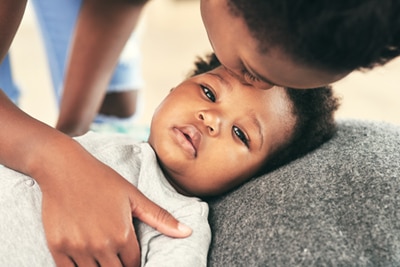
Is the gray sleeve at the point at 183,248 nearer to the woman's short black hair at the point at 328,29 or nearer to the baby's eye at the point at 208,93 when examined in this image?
the baby's eye at the point at 208,93

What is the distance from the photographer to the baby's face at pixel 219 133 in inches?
38.6

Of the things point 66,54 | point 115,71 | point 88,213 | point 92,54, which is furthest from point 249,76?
point 66,54

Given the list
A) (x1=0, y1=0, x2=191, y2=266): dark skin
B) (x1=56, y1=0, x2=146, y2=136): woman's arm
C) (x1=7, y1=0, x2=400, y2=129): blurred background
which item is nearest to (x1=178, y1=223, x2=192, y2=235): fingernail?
(x1=0, y1=0, x2=191, y2=266): dark skin

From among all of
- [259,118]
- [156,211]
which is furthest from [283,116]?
[156,211]

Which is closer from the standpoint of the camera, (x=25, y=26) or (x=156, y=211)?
(x=156, y=211)

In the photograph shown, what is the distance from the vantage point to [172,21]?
3570 mm

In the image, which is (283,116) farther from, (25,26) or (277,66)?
(25,26)

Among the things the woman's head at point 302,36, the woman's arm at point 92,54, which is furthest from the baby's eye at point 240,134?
the woman's arm at point 92,54

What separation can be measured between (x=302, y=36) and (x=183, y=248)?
1.28 feet

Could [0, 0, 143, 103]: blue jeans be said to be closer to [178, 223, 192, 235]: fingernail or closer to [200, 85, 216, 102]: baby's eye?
[200, 85, 216, 102]: baby's eye

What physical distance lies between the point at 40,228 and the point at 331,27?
0.54m

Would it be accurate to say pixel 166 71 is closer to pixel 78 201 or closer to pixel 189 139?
pixel 189 139

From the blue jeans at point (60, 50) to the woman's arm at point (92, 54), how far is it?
0.22m

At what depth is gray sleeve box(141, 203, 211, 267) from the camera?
0.82 meters
